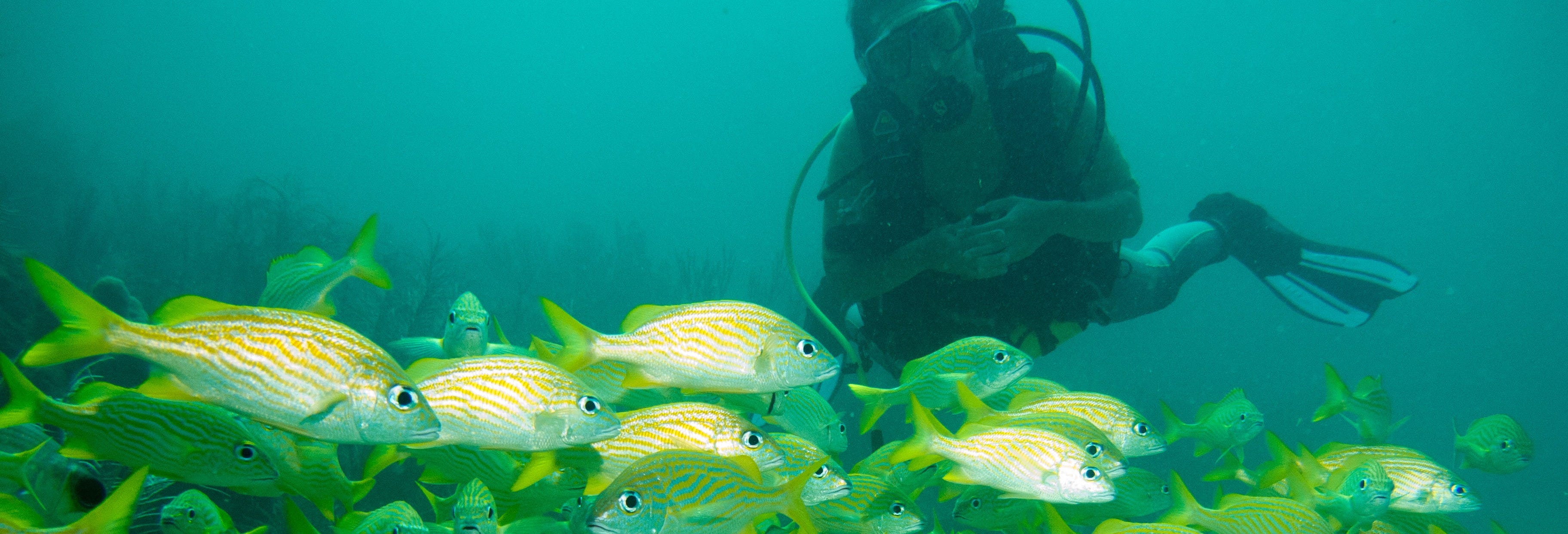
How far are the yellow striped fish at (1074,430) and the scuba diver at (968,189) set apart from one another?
1617 mm

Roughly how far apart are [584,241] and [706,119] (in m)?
98.4

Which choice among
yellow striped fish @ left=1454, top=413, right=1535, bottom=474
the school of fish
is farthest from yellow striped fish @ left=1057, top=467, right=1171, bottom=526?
yellow striped fish @ left=1454, top=413, right=1535, bottom=474

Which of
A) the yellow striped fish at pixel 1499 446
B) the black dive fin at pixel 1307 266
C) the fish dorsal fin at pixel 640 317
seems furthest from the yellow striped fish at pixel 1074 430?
the black dive fin at pixel 1307 266

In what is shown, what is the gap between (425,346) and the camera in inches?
141

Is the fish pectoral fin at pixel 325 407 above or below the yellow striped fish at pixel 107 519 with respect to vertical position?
above

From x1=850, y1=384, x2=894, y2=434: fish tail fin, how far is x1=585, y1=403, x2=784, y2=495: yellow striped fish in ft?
4.00

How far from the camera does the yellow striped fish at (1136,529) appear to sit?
6.33 feet

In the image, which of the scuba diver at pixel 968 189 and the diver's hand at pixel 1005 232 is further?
the scuba diver at pixel 968 189

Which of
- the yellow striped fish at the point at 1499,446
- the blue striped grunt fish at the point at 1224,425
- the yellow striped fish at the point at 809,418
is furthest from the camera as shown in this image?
the blue striped grunt fish at the point at 1224,425

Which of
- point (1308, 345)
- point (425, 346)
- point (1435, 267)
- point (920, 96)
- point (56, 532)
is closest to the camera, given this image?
point (56, 532)

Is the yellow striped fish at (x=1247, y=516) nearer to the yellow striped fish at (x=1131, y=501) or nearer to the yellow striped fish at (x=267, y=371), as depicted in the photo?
the yellow striped fish at (x=1131, y=501)

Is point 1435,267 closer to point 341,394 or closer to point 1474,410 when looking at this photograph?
point 1474,410

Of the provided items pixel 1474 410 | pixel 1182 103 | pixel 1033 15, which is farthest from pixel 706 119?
pixel 1474 410

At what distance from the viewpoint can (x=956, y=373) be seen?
293cm
